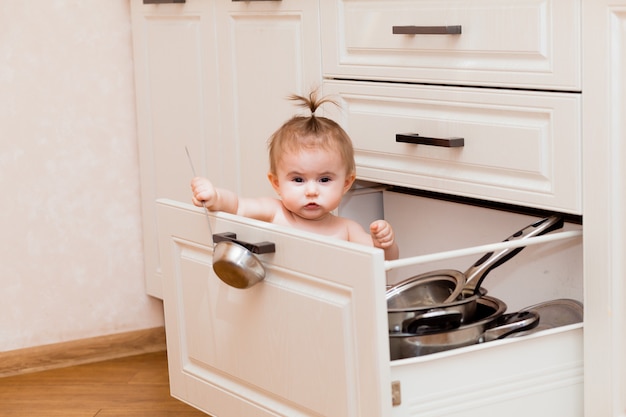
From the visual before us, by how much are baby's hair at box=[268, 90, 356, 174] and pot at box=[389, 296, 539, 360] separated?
35 centimetres

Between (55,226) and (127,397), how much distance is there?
433mm

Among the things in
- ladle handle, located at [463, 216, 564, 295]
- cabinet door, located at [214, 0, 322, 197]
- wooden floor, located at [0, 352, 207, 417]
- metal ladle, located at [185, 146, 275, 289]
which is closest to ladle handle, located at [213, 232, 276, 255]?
metal ladle, located at [185, 146, 275, 289]

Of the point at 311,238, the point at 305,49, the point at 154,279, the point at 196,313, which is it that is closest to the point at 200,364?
the point at 196,313

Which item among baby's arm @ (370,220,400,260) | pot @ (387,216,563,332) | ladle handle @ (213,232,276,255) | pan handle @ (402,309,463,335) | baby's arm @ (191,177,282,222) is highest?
baby's arm @ (191,177,282,222)

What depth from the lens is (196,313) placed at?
1457 mm

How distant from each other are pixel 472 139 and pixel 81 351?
118 cm

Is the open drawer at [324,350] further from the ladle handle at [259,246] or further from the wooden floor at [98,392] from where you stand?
the wooden floor at [98,392]

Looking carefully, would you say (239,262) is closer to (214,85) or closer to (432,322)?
(432,322)

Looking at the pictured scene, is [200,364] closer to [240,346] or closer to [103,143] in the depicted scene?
[240,346]

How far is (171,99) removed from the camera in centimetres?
210

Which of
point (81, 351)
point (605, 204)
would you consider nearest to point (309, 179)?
point (605, 204)

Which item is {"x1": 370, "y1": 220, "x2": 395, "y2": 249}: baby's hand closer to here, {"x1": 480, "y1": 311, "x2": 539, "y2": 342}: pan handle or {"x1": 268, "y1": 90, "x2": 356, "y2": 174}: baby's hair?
{"x1": 268, "y1": 90, "x2": 356, "y2": 174}: baby's hair

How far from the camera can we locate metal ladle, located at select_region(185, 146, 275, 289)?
1255 mm

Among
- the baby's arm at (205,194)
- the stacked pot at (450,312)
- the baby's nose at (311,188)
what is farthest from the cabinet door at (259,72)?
the stacked pot at (450,312)
